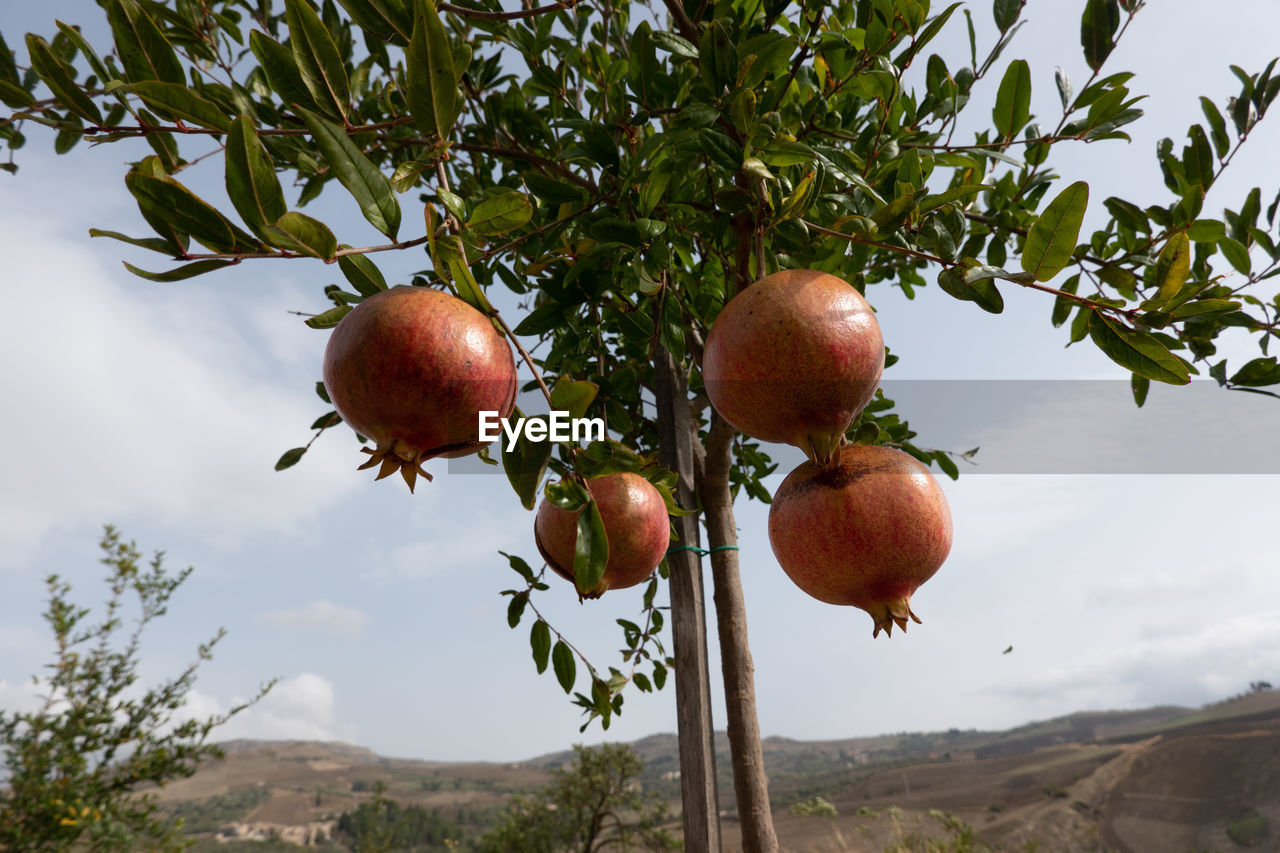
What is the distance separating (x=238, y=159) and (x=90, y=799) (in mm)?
4820

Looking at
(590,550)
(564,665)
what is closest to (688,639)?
(564,665)

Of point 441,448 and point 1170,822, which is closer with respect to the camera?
point 441,448

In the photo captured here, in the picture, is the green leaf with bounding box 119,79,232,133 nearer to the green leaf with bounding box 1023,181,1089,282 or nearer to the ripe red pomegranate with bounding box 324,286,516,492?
the ripe red pomegranate with bounding box 324,286,516,492

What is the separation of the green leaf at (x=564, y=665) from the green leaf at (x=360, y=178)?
2.95ft

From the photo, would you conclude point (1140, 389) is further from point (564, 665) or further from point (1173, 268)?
point (564, 665)

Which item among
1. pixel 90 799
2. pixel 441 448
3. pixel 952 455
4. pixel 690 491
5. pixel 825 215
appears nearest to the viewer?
pixel 441 448

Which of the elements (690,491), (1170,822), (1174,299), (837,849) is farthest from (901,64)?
(1170,822)

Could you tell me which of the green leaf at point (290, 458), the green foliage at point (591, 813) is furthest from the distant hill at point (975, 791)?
the green leaf at point (290, 458)

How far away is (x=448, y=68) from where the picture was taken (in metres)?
0.69

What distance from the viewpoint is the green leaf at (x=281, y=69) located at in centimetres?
73

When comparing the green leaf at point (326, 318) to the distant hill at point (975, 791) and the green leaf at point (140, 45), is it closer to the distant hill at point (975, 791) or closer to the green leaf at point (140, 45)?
the green leaf at point (140, 45)

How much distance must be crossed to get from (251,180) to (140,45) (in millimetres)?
365

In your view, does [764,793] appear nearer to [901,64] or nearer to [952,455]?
[952,455]

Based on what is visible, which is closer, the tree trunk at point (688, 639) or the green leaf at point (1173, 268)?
the green leaf at point (1173, 268)
